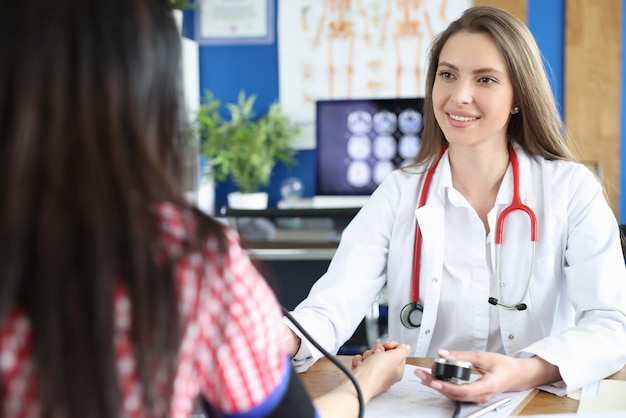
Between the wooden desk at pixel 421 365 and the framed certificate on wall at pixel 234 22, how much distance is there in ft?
9.68

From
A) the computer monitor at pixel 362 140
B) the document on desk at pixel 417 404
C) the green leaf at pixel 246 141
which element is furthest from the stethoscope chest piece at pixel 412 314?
the green leaf at pixel 246 141

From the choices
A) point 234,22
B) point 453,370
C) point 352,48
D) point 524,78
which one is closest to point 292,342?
point 453,370

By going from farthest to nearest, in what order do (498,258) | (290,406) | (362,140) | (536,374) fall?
(362,140), (498,258), (536,374), (290,406)

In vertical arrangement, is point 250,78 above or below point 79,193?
above

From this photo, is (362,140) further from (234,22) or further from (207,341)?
(207,341)

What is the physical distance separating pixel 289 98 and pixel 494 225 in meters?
2.57

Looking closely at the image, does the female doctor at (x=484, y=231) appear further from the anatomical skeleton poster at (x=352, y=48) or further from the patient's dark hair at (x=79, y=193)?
the anatomical skeleton poster at (x=352, y=48)

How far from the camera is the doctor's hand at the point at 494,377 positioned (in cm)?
112

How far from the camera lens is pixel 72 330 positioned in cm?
54

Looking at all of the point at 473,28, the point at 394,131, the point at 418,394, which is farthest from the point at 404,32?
the point at 418,394

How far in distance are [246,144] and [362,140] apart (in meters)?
0.62

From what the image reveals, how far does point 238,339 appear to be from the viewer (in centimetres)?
61

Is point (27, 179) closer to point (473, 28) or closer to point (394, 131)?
point (473, 28)

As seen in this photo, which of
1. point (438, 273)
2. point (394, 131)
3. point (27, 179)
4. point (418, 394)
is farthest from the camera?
point (394, 131)
